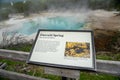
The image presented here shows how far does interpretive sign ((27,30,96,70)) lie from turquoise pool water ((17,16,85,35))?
1.94 metres

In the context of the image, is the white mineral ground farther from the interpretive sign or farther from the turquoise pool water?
the interpretive sign

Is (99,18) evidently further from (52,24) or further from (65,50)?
(65,50)

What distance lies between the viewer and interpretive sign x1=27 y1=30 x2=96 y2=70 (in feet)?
5.90

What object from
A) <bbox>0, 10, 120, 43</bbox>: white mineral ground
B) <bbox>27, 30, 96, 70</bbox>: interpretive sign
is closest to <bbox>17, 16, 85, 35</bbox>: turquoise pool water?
<bbox>0, 10, 120, 43</bbox>: white mineral ground

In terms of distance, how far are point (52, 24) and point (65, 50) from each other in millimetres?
2257

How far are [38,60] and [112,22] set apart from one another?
2.52 meters

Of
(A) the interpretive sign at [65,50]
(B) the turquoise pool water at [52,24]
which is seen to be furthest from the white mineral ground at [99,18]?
(A) the interpretive sign at [65,50]

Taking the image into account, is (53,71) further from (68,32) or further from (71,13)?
(71,13)

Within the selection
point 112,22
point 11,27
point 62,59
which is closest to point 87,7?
point 112,22

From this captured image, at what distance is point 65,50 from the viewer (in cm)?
192

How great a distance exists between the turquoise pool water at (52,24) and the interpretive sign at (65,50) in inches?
76.3

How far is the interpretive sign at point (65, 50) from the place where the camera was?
180 centimetres

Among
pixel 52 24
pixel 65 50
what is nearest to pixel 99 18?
pixel 52 24

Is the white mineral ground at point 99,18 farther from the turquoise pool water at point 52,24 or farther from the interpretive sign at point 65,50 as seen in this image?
the interpretive sign at point 65,50
